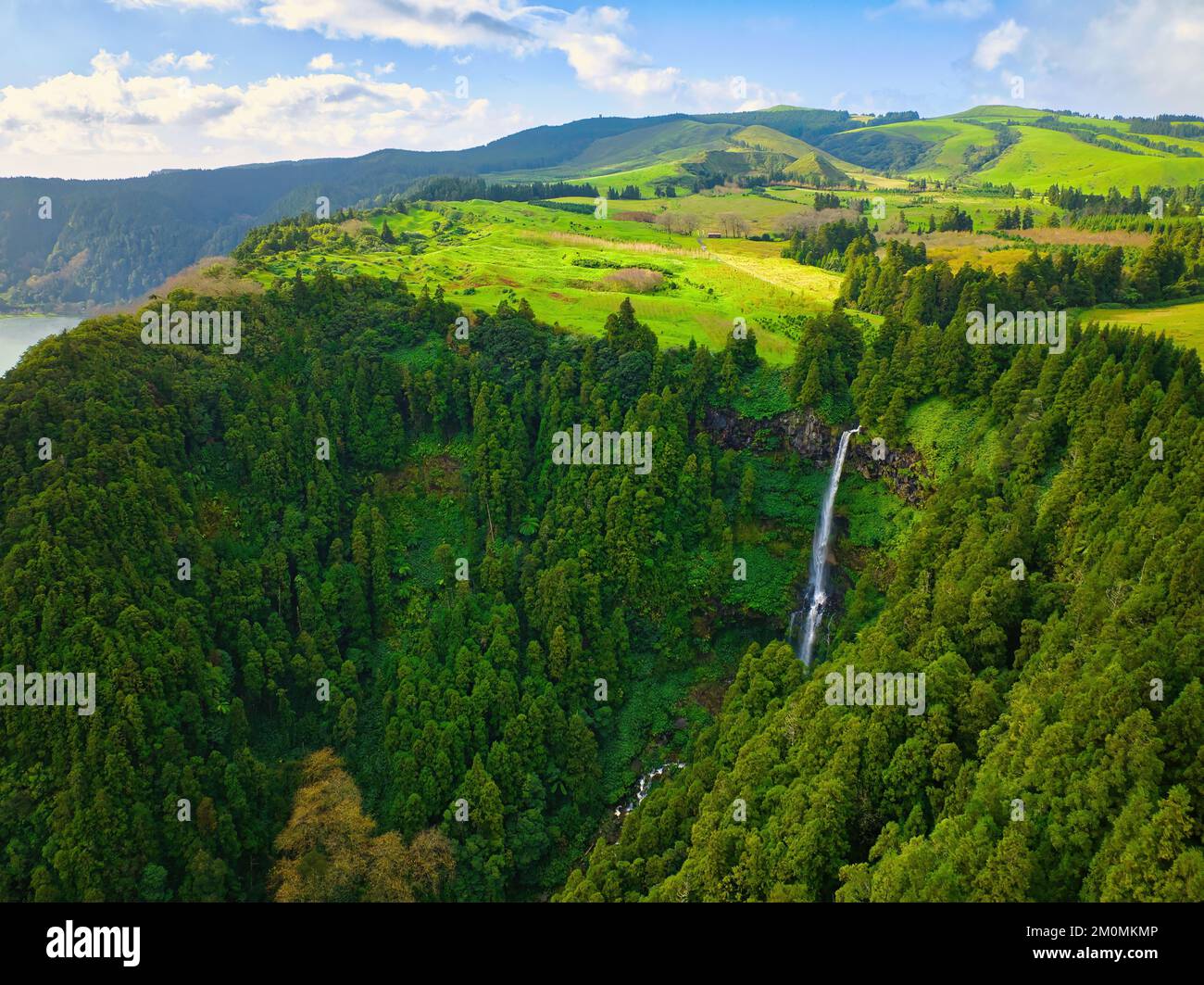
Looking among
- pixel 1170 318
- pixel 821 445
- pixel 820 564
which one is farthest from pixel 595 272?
pixel 1170 318

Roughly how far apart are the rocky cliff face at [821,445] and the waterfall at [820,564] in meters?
0.77

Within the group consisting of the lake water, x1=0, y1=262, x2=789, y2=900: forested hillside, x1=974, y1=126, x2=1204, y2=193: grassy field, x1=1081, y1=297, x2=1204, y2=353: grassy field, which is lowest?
x1=0, y1=262, x2=789, y2=900: forested hillside

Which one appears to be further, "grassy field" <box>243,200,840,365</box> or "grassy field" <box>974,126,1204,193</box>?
"grassy field" <box>974,126,1204,193</box>

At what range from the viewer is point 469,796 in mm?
37969

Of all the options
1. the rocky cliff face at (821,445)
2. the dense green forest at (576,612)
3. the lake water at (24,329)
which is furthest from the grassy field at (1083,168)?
the lake water at (24,329)

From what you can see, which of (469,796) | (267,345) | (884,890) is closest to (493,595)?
(469,796)

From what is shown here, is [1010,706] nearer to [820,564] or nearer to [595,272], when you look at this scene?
[820,564]

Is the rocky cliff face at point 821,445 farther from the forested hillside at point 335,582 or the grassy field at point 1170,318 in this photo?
the grassy field at point 1170,318

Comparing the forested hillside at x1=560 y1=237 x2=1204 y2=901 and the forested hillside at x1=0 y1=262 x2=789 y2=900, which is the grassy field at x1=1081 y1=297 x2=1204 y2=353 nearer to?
the forested hillside at x1=560 y1=237 x2=1204 y2=901

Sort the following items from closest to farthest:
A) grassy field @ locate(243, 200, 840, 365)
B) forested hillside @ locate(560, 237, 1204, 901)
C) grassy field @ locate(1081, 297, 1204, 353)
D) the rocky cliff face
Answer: forested hillside @ locate(560, 237, 1204, 901), grassy field @ locate(1081, 297, 1204, 353), the rocky cliff face, grassy field @ locate(243, 200, 840, 365)

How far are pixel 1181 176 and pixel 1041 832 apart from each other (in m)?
157

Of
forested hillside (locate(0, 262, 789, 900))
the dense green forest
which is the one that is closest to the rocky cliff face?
the dense green forest

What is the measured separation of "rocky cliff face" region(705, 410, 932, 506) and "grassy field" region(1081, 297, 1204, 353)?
16704 millimetres

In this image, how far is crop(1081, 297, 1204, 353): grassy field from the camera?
150ft
